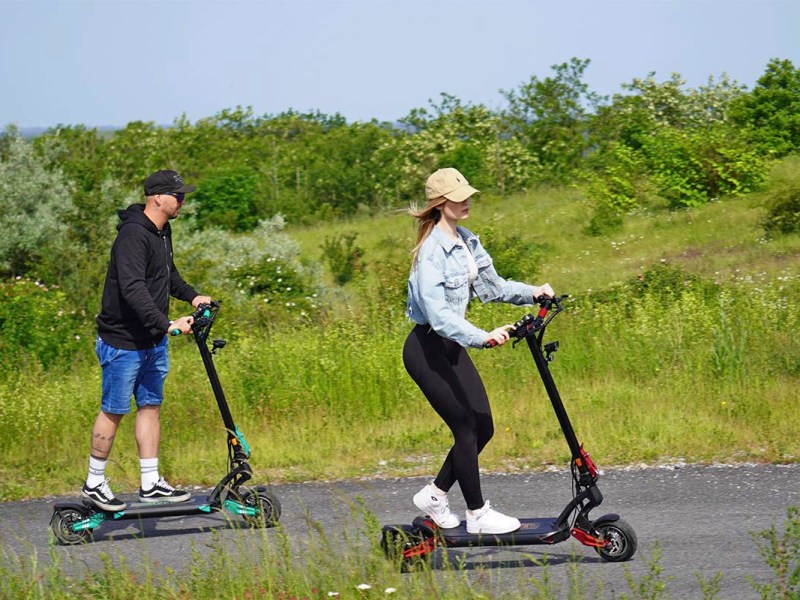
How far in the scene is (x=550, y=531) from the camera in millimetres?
5699

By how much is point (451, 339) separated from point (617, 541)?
1.37m

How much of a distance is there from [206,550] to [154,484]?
707mm

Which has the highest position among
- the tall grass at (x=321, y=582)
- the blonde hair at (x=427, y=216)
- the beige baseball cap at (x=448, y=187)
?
the beige baseball cap at (x=448, y=187)

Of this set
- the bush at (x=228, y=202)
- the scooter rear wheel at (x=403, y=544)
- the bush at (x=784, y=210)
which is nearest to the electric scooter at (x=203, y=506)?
the scooter rear wheel at (x=403, y=544)

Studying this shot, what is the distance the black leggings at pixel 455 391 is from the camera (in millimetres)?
5680

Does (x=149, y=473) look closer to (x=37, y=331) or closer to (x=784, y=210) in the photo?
(x=37, y=331)

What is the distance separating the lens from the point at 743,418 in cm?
833

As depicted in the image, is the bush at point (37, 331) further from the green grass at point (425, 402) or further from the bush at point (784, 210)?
the bush at point (784, 210)

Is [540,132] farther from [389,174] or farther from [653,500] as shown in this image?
[653,500]

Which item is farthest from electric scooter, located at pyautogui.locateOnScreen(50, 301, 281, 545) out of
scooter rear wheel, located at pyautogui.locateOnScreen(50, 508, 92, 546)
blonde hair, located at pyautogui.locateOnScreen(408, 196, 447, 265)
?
blonde hair, located at pyautogui.locateOnScreen(408, 196, 447, 265)

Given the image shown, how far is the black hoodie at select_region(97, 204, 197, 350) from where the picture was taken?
646cm

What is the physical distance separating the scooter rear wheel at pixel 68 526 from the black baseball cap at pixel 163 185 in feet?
6.46

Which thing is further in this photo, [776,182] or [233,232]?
[233,232]

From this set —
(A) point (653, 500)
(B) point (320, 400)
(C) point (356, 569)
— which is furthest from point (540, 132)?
(C) point (356, 569)
